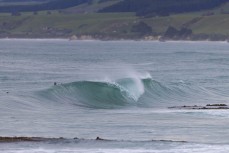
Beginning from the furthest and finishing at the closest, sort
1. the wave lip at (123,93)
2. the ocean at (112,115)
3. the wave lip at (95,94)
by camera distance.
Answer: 1. the wave lip at (123,93)
2. the wave lip at (95,94)
3. the ocean at (112,115)

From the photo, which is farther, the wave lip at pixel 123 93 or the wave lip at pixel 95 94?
the wave lip at pixel 123 93

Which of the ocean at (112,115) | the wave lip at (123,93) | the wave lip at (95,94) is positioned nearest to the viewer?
the ocean at (112,115)

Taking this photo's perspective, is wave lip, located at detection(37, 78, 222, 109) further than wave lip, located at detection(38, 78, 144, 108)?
Yes

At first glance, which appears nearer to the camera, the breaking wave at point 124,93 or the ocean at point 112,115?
the ocean at point 112,115

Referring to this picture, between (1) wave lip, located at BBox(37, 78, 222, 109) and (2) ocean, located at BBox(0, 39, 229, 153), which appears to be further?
(1) wave lip, located at BBox(37, 78, 222, 109)

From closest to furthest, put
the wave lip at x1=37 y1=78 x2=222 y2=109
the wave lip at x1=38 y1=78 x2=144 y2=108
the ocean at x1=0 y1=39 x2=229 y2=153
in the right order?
the ocean at x1=0 y1=39 x2=229 y2=153 < the wave lip at x1=38 y1=78 x2=144 y2=108 < the wave lip at x1=37 y1=78 x2=222 y2=109

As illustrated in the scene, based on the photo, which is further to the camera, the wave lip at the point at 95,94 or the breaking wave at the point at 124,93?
the breaking wave at the point at 124,93

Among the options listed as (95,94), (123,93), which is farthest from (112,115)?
(123,93)

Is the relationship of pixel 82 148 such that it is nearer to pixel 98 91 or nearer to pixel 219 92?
Answer: pixel 98 91

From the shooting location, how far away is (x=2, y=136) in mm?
41688

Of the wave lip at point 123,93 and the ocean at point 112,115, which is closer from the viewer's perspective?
the ocean at point 112,115

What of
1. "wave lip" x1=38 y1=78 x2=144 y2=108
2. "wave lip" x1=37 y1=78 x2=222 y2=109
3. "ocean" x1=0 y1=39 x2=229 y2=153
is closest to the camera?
"ocean" x1=0 y1=39 x2=229 y2=153

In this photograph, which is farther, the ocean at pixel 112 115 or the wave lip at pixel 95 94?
the wave lip at pixel 95 94

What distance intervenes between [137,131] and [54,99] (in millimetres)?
16145
